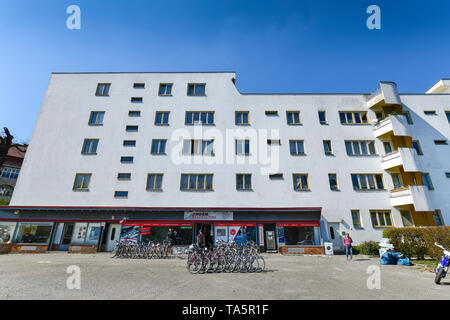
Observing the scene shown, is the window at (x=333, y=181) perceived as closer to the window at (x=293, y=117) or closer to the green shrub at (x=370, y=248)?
the green shrub at (x=370, y=248)

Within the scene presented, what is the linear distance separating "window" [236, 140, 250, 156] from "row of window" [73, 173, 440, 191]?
7.69ft

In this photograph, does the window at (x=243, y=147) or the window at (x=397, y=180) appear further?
the window at (x=243, y=147)

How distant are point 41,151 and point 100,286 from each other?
70.8ft

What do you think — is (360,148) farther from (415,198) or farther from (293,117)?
(293,117)

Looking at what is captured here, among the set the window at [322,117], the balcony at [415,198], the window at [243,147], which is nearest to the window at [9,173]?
the window at [243,147]

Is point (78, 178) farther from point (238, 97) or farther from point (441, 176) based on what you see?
point (441, 176)

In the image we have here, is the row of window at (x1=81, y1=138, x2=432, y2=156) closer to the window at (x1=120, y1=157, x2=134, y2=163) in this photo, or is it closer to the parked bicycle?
the window at (x1=120, y1=157, x2=134, y2=163)

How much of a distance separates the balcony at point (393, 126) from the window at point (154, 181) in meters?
23.3

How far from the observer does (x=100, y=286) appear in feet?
23.5

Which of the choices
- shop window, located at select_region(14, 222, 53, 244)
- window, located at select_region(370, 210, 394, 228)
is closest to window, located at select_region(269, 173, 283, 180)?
window, located at select_region(370, 210, 394, 228)

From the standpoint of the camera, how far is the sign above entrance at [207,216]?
18953mm

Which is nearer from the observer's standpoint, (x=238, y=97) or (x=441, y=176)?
(x=441, y=176)

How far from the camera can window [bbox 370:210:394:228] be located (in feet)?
62.7
